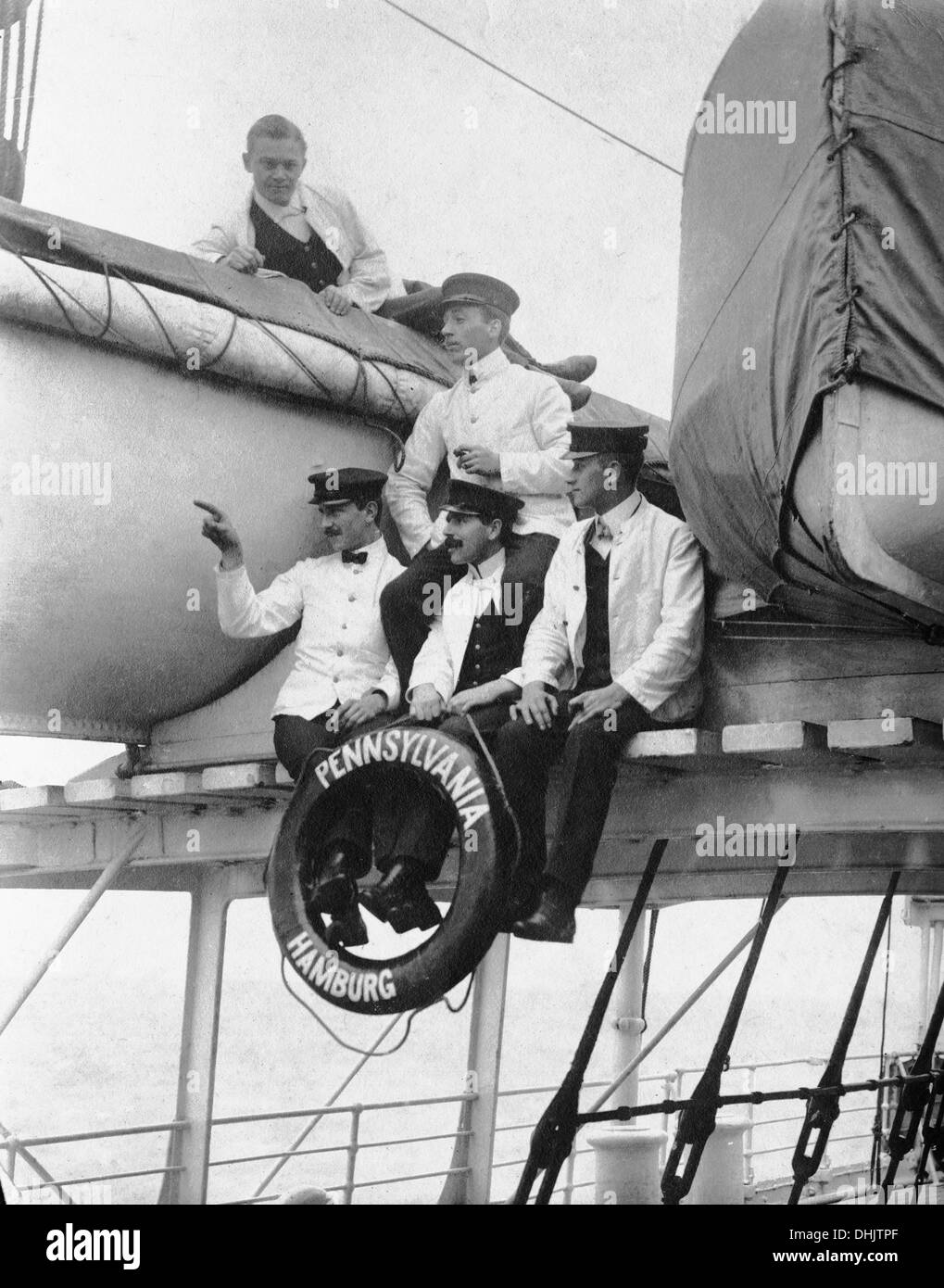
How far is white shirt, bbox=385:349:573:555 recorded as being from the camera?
14.2ft

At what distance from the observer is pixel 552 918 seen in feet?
12.0

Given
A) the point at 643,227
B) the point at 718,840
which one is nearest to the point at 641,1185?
the point at 718,840

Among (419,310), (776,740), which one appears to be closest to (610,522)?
(776,740)

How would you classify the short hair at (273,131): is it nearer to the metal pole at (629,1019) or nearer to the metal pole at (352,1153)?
the metal pole at (352,1153)

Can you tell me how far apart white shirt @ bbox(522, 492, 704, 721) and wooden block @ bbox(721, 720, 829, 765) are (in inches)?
8.8

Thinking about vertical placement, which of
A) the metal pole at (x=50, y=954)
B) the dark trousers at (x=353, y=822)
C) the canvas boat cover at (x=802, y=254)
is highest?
the canvas boat cover at (x=802, y=254)

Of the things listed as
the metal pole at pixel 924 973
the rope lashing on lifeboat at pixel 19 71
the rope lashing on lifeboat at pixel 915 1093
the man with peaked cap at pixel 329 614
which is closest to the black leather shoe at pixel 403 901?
the man with peaked cap at pixel 329 614

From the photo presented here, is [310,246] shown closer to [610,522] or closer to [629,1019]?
[610,522]

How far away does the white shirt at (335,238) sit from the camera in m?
4.84

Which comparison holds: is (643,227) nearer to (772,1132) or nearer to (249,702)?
(249,702)

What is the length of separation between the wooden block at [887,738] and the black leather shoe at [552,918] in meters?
0.72

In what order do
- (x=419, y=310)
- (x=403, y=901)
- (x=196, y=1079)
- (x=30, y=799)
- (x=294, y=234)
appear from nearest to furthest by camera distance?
(x=403, y=901), (x=294, y=234), (x=419, y=310), (x=30, y=799), (x=196, y=1079)

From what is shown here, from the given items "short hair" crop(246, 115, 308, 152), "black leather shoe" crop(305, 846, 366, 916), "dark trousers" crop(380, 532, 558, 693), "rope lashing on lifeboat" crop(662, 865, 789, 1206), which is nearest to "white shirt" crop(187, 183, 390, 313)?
"short hair" crop(246, 115, 308, 152)

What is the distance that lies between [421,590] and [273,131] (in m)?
1.60
